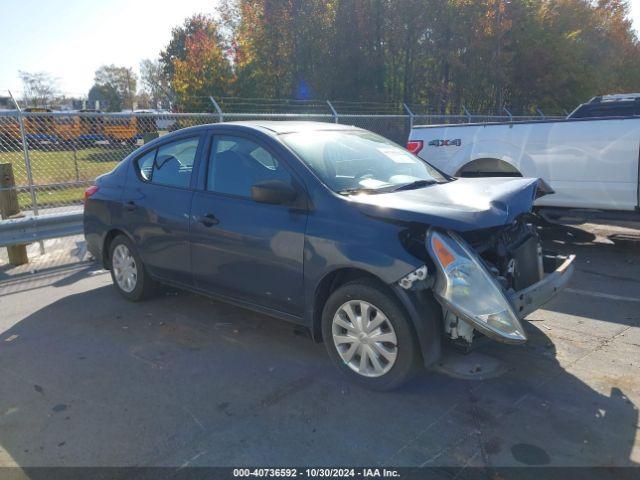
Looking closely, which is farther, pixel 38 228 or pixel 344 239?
pixel 38 228

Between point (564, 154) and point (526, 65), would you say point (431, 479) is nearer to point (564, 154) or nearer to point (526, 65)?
point (564, 154)

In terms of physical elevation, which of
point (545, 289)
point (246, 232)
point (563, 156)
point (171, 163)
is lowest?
point (545, 289)

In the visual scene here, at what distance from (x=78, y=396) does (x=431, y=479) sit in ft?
7.81

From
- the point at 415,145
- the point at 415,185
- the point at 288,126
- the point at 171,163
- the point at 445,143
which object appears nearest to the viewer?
the point at 415,185

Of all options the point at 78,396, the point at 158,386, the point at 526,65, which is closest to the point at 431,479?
the point at 158,386

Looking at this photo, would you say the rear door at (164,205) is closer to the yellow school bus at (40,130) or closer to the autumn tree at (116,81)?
the yellow school bus at (40,130)

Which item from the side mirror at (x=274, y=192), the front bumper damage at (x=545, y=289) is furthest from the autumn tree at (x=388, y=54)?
the front bumper damage at (x=545, y=289)

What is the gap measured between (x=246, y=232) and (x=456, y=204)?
5.17 ft

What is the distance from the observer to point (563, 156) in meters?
6.96

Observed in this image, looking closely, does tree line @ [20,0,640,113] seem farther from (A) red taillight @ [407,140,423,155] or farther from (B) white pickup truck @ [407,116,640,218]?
(B) white pickup truck @ [407,116,640,218]

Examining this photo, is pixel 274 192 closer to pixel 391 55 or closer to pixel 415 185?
pixel 415 185

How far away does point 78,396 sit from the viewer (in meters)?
3.67

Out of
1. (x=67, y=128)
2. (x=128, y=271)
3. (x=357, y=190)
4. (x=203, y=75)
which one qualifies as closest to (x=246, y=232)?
(x=357, y=190)

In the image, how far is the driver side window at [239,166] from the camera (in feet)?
13.6
